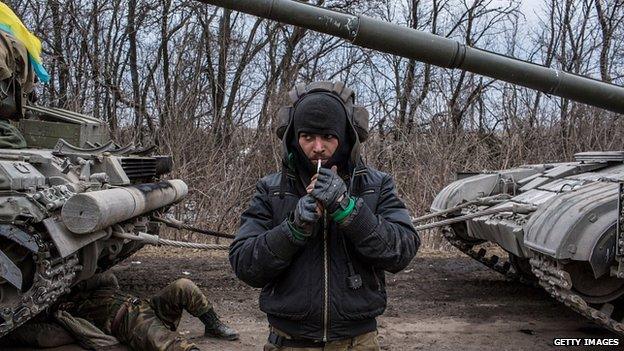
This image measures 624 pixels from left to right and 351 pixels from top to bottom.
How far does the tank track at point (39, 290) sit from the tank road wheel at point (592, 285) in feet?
12.4

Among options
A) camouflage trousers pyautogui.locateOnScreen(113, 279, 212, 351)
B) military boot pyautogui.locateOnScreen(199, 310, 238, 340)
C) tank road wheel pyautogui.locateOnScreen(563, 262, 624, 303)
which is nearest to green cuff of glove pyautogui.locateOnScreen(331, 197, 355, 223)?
camouflage trousers pyautogui.locateOnScreen(113, 279, 212, 351)

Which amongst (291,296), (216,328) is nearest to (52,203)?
(216,328)

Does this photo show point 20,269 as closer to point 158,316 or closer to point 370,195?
point 158,316

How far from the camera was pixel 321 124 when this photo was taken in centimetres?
241

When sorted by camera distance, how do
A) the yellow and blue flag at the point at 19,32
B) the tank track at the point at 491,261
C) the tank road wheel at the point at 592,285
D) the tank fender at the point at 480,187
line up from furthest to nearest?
the tank track at the point at 491,261 < the tank fender at the point at 480,187 < the yellow and blue flag at the point at 19,32 < the tank road wheel at the point at 592,285

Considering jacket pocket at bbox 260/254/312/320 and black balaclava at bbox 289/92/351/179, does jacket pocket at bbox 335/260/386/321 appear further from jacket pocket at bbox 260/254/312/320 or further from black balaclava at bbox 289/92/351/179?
black balaclava at bbox 289/92/351/179

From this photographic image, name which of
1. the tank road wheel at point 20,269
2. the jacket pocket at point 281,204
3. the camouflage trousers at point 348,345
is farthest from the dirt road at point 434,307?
the jacket pocket at point 281,204

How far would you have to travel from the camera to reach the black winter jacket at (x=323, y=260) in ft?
7.61

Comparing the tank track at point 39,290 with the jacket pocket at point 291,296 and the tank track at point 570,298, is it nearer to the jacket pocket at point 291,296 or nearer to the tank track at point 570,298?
the jacket pocket at point 291,296

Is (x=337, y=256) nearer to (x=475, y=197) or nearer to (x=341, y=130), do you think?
(x=341, y=130)

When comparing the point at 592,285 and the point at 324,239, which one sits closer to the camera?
the point at 324,239

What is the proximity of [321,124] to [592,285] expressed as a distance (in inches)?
141

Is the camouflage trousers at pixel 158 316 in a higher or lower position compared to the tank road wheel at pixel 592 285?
lower

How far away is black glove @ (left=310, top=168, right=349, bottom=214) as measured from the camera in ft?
7.15
